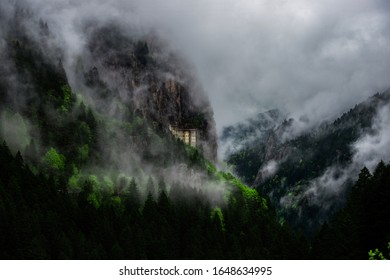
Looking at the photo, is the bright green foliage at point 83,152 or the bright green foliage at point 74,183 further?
the bright green foliage at point 83,152

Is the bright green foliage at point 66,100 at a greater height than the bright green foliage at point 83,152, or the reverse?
the bright green foliage at point 66,100

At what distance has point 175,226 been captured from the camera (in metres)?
119

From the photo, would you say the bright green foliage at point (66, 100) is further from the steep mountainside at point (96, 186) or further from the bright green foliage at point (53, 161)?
the bright green foliage at point (53, 161)

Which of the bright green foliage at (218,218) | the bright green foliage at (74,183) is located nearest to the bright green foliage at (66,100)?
the bright green foliage at (74,183)

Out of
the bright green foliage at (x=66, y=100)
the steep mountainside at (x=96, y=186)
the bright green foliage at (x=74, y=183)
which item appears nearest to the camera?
the steep mountainside at (x=96, y=186)

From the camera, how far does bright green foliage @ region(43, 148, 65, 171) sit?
129 metres

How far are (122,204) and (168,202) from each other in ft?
40.8

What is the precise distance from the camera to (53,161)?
426 feet

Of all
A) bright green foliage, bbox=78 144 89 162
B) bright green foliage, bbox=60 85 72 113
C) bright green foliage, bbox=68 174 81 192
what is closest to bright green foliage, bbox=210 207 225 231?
bright green foliage, bbox=68 174 81 192

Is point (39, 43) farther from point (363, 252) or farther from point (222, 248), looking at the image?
point (363, 252)

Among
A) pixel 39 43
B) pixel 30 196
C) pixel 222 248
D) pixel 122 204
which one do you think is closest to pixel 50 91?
pixel 39 43

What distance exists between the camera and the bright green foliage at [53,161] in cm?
12875
